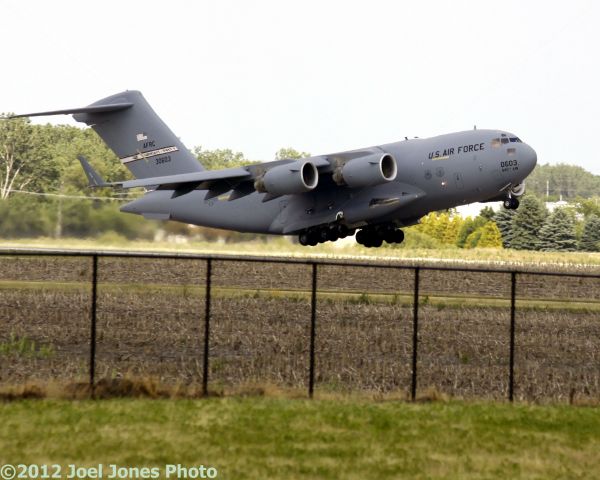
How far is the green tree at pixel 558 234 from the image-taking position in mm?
84562

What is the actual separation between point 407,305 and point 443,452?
16.7 m

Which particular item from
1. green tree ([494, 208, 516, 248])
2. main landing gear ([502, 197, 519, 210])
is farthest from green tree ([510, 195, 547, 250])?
main landing gear ([502, 197, 519, 210])

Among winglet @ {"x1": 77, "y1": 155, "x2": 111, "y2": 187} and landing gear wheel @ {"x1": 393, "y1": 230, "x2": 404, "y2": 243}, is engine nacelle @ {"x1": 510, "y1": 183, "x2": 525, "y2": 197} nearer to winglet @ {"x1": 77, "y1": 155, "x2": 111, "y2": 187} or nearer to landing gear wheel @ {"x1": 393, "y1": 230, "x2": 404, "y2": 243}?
landing gear wheel @ {"x1": 393, "y1": 230, "x2": 404, "y2": 243}

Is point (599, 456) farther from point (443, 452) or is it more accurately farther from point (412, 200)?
point (412, 200)

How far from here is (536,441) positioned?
1259cm

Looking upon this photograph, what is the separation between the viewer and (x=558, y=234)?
8469 centimetres

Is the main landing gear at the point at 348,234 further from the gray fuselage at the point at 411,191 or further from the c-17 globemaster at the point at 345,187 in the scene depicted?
the gray fuselage at the point at 411,191

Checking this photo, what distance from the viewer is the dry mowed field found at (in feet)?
56.3

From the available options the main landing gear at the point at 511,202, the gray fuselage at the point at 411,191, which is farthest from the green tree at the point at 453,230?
the main landing gear at the point at 511,202

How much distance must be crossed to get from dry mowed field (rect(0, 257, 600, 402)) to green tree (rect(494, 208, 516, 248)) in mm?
57199

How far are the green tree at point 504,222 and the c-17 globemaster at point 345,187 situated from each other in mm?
52137

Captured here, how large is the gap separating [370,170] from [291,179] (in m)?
2.53

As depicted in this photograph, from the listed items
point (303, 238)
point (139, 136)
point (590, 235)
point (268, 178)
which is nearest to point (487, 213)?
point (590, 235)

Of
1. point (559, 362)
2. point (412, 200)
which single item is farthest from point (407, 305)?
point (559, 362)
